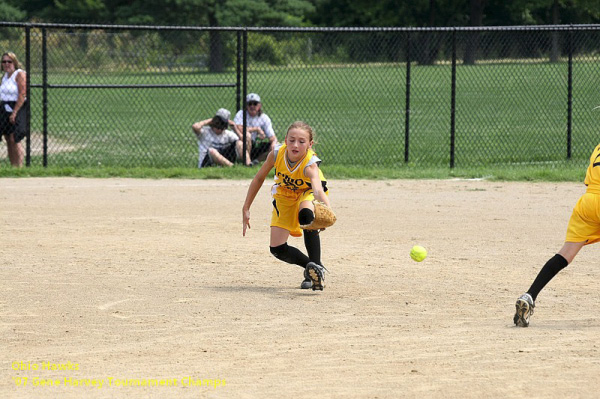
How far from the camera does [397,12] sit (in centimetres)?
5272

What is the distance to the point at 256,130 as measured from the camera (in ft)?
48.3

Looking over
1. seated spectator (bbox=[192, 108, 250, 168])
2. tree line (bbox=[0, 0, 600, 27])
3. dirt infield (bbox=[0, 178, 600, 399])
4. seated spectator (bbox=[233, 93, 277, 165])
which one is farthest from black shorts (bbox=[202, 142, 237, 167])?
tree line (bbox=[0, 0, 600, 27])

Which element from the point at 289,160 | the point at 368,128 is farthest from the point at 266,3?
the point at 289,160

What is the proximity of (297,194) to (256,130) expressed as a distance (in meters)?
7.42

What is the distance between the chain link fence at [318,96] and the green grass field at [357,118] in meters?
0.05

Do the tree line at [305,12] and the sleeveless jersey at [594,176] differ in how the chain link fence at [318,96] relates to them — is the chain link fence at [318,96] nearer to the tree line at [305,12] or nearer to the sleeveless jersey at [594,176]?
the sleeveless jersey at [594,176]

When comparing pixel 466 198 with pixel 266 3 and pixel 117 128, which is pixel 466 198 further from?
pixel 266 3

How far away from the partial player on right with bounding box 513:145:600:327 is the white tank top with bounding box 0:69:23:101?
10.1m

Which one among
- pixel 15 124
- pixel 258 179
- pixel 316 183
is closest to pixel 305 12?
pixel 15 124

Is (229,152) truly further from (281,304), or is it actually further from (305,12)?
(305,12)

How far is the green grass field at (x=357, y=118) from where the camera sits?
53.0 feet

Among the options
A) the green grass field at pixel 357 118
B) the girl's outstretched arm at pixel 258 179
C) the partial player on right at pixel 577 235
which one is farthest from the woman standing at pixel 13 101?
the partial player on right at pixel 577 235

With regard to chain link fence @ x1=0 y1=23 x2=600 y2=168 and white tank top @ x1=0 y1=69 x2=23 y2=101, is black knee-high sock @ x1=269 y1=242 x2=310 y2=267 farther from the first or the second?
white tank top @ x1=0 y1=69 x2=23 y2=101

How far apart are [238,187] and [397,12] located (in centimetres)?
4162
